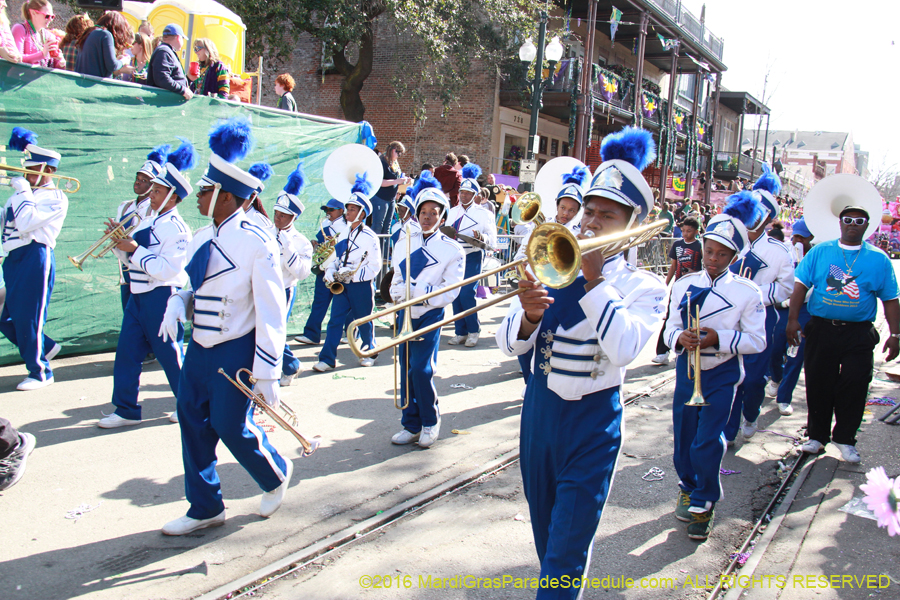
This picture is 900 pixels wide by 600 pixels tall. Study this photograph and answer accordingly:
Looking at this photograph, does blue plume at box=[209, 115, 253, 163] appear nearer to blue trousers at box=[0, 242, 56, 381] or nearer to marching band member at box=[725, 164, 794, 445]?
blue trousers at box=[0, 242, 56, 381]

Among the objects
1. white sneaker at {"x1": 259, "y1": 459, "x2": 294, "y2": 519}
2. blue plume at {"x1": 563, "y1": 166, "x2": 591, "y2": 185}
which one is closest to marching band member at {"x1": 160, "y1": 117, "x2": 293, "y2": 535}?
white sneaker at {"x1": 259, "y1": 459, "x2": 294, "y2": 519}

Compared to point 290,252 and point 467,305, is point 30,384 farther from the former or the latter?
point 467,305

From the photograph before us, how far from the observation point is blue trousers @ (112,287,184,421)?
5.29m

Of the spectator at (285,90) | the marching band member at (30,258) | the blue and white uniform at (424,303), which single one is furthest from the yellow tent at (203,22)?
the blue and white uniform at (424,303)

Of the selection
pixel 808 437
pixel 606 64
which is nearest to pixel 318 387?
pixel 808 437

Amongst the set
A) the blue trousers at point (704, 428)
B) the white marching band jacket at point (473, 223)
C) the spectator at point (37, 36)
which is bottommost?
the blue trousers at point (704, 428)

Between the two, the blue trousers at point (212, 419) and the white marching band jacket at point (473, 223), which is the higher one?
the white marching band jacket at point (473, 223)

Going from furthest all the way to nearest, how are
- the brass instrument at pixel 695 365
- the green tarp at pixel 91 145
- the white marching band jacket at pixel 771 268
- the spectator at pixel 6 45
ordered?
the green tarp at pixel 91 145 → the spectator at pixel 6 45 → the white marching band jacket at pixel 771 268 → the brass instrument at pixel 695 365

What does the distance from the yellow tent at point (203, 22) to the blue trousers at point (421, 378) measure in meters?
7.50

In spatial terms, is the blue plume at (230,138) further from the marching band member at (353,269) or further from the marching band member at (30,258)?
the marching band member at (353,269)

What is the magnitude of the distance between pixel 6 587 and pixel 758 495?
4.57m

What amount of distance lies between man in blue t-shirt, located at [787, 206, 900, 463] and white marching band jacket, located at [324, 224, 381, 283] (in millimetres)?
4171

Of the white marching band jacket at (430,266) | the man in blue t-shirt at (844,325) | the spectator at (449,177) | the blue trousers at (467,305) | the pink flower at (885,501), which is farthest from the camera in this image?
the spectator at (449,177)

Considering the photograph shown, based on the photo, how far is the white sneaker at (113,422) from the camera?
5.34 meters
